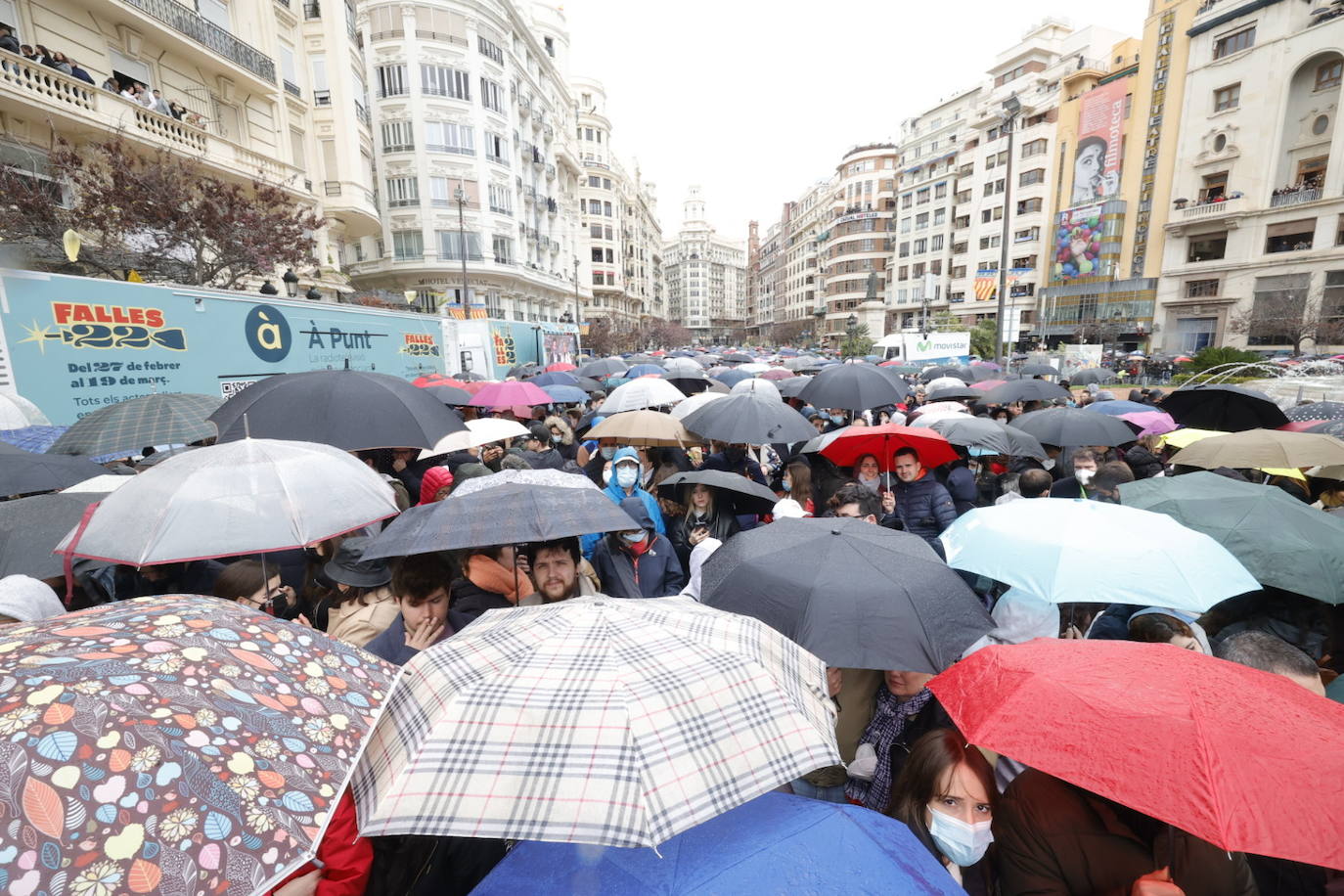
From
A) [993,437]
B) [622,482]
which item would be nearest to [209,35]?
[622,482]

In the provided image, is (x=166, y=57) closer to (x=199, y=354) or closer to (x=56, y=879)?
(x=199, y=354)

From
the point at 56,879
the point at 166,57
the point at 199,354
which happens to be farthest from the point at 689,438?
the point at 166,57

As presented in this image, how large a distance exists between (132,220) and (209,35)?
9.24 metres

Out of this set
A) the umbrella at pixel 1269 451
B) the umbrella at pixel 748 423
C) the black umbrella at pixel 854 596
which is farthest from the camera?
the umbrella at pixel 748 423

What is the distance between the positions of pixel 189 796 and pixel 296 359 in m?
11.4

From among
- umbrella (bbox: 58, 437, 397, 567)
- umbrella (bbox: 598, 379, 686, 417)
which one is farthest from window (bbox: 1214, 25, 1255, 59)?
umbrella (bbox: 58, 437, 397, 567)

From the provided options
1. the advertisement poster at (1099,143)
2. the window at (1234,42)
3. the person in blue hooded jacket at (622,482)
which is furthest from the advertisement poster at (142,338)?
the advertisement poster at (1099,143)

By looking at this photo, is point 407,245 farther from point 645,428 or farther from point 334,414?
point 334,414

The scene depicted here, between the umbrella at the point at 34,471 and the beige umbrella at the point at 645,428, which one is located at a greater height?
the umbrella at the point at 34,471

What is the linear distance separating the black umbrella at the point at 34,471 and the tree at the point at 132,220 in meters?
9.14

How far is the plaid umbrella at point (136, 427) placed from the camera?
4.59m

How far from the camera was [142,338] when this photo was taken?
7707 millimetres

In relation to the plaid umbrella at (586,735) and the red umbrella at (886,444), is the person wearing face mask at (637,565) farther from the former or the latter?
the red umbrella at (886,444)

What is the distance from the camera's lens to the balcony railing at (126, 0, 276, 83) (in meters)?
14.7
